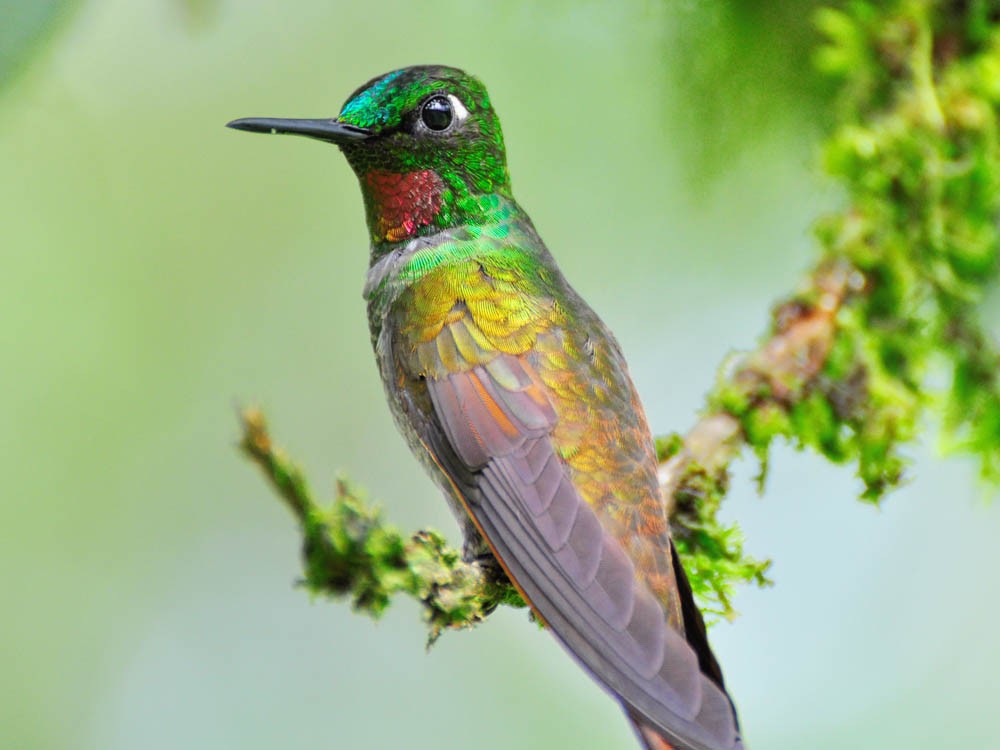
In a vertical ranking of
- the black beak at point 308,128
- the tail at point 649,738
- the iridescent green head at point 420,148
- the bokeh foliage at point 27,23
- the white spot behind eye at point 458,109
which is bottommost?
the tail at point 649,738

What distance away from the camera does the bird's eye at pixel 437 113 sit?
327 cm

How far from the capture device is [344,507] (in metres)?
2.25

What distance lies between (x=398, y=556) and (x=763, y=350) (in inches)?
39.1

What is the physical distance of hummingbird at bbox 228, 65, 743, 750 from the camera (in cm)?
225

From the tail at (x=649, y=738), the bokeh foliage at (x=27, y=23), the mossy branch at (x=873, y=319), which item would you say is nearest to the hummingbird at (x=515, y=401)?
the tail at (x=649, y=738)

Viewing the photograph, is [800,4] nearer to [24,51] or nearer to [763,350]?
[763,350]

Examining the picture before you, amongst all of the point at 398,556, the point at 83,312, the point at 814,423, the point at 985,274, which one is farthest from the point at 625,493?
the point at 83,312

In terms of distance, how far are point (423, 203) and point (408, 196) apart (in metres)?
0.05

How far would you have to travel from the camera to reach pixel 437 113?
130 inches

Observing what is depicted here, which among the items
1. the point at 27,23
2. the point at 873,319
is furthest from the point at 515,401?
the point at 27,23

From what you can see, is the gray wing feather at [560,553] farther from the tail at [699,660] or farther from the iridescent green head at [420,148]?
the iridescent green head at [420,148]

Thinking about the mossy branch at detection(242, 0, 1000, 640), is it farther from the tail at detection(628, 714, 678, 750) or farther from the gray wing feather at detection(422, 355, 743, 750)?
the tail at detection(628, 714, 678, 750)

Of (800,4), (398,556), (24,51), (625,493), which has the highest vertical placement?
(800,4)

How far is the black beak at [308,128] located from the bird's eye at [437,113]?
7.4 inches
